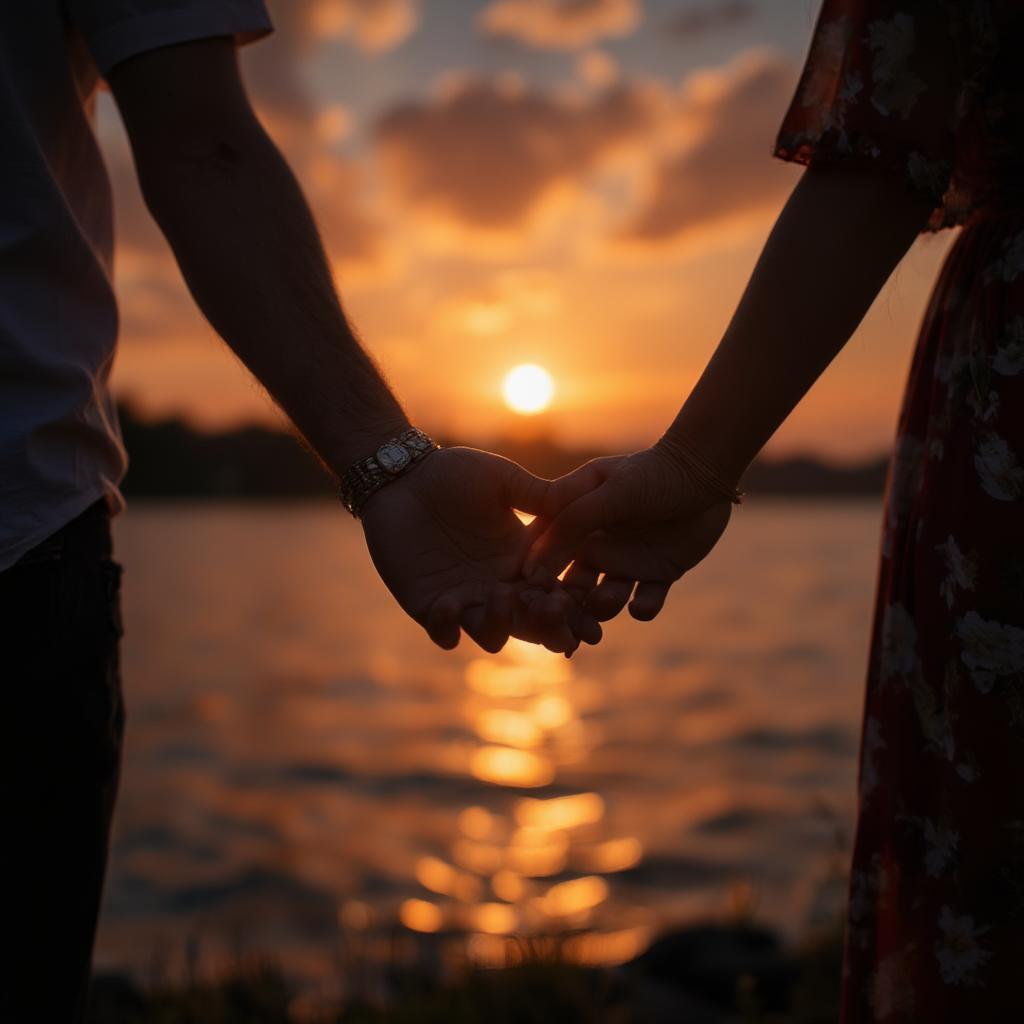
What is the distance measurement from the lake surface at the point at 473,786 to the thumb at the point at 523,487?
1829 mm

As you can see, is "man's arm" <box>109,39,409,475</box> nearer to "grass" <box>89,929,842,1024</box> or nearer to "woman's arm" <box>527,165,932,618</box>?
"woman's arm" <box>527,165,932,618</box>

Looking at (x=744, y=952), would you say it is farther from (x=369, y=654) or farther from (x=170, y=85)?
(x=369, y=654)

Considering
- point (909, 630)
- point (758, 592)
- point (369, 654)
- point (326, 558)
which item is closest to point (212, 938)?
point (909, 630)

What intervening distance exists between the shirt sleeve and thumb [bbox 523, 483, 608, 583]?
0.93 meters

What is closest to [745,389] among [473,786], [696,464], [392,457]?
[696,464]

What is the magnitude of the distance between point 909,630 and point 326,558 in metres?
57.7

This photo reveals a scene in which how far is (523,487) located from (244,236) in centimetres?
63

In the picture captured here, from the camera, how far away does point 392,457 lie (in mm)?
1803

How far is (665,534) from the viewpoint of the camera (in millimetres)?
1910

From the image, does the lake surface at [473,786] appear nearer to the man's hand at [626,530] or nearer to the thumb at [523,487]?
the man's hand at [626,530]

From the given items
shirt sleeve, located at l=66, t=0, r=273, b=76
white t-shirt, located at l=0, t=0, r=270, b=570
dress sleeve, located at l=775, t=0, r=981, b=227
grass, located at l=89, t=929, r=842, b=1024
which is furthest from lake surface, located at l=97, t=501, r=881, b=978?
shirt sleeve, located at l=66, t=0, r=273, b=76

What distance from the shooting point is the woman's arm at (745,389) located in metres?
1.55

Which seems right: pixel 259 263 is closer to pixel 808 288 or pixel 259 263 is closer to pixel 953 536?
pixel 808 288

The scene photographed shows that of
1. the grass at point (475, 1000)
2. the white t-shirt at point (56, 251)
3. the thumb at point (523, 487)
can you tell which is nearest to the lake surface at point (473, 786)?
the grass at point (475, 1000)
